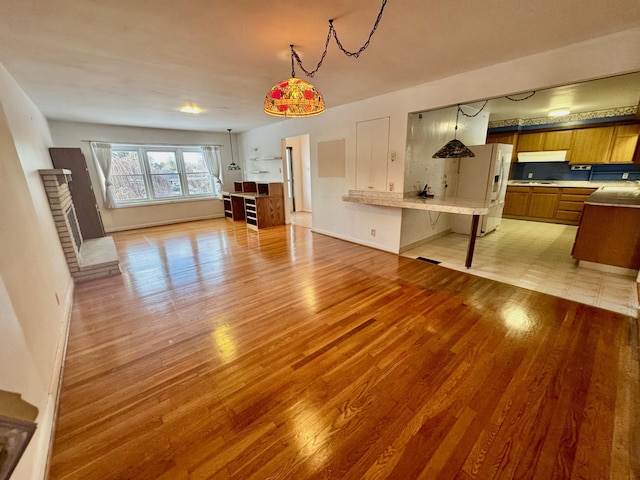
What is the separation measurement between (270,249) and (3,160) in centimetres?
329

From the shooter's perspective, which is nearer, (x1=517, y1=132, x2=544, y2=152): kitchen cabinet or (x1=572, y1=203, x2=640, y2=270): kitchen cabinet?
(x1=572, y1=203, x2=640, y2=270): kitchen cabinet

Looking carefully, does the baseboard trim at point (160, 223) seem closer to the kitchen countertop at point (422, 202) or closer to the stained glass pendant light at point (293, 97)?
the kitchen countertop at point (422, 202)

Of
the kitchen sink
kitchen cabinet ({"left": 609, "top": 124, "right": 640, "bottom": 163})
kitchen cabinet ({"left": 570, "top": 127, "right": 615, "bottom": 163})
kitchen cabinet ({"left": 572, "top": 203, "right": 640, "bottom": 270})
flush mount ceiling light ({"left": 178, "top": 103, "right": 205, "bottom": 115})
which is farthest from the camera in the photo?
the kitchen sink

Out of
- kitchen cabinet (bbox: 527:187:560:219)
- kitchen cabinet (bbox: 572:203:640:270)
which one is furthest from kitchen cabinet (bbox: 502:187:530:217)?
kitchen cabinet (bbox: 572:203:640:270)

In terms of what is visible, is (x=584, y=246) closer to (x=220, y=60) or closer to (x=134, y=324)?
(x=220, y=60)

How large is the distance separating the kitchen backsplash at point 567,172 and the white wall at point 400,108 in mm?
5165

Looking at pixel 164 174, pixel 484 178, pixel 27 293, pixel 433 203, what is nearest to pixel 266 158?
pixel 164 174

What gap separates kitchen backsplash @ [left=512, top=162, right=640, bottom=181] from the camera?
562cm

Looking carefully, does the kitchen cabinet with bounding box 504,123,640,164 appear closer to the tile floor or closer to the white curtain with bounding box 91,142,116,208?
the tile floor

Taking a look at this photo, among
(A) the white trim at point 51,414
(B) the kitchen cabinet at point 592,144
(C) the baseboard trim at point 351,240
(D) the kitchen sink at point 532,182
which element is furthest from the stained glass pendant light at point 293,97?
(B) the kitchen cabinet at point 592,144

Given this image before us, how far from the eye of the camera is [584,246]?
137 inches

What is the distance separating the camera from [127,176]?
6.55 m

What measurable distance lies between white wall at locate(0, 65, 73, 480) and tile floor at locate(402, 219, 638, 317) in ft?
13.9

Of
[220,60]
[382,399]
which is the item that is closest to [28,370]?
[382,399]
